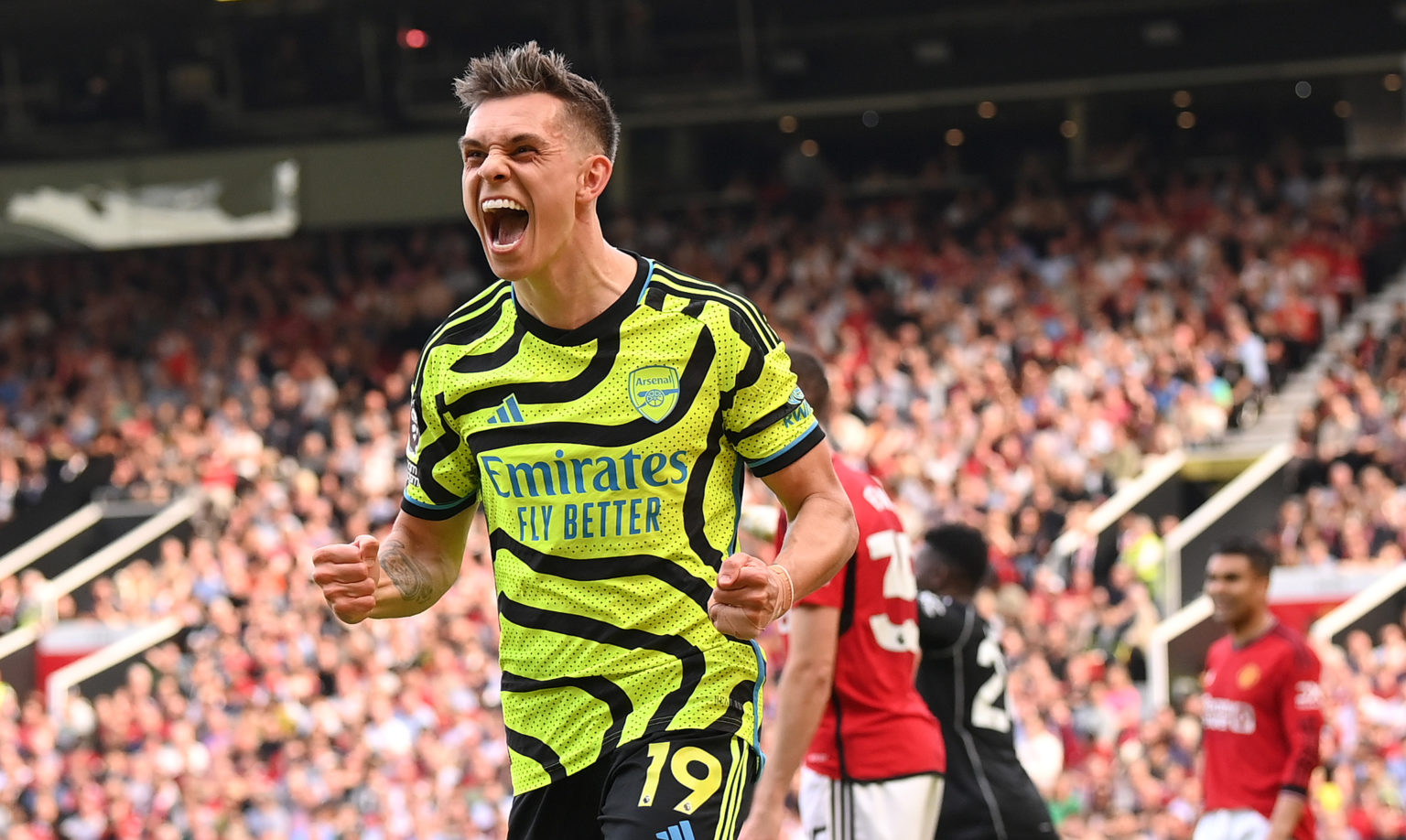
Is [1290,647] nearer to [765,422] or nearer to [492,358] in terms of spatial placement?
[765,422]

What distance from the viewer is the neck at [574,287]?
12.4 ft

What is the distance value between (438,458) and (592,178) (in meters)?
0.69

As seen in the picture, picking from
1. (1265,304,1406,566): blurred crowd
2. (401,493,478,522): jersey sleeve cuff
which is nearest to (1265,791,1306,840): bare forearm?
(401,493,478,522): jersey sleeve cuff

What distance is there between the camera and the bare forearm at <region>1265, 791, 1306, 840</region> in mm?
6543

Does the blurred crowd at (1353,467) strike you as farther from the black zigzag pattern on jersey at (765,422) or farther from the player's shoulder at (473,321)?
the player's shoulder at (473,321)

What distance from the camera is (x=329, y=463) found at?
2239 cm

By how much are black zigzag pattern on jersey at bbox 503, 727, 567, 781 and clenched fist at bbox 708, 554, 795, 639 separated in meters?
0.52

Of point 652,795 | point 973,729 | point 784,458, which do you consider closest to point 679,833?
point 652,795

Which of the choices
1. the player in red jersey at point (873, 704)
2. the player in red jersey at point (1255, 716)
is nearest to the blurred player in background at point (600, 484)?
the player in red jersey at point (873, 704)

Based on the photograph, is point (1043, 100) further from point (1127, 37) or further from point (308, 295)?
point (308, 295)

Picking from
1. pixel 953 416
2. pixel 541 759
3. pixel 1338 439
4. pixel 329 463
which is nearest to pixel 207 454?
pixel 329 463

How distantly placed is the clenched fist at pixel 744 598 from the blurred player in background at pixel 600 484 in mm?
248

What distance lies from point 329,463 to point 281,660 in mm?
3820

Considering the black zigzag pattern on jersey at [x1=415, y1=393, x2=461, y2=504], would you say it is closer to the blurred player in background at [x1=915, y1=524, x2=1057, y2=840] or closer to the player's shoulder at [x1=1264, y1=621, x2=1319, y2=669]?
the blurred player in background at [x1=915, y1=524, x2=1057, y2=840]
